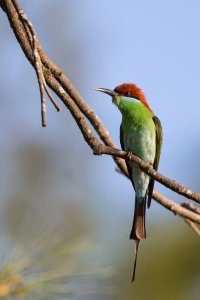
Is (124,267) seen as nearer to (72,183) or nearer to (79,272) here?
(72,183)

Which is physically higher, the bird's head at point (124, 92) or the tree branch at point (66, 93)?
the bird's head at point (124, 92)

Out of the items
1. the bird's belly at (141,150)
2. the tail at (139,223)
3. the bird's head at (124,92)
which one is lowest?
the tail at (139,223)

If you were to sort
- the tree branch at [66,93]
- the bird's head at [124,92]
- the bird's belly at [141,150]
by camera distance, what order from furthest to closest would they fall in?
the bird's head at [124,92] → the bird's belly at [141,150] → the tree branch at [66,93]

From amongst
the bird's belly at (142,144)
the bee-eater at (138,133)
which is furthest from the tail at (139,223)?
the bird's belly at (142,144)

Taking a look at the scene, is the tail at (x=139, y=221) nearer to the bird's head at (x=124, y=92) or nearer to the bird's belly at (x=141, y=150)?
the bird's belly at (x=141, y=150)

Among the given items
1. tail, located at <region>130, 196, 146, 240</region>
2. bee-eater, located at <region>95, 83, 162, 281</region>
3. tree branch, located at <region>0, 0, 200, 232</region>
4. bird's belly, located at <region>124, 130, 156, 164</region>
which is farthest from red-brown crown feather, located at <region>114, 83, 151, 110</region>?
tree branch, located at <region>0, 0, 200, 232</region>

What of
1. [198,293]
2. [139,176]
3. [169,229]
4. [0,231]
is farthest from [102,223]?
[0,231]

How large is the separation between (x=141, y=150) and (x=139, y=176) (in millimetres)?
104

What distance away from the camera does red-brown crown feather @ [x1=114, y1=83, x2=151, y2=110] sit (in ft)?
9.37

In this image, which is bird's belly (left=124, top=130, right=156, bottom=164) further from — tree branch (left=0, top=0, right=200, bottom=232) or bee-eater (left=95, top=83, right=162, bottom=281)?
tree branch (left=0, top=0, right=200, bottom=232)

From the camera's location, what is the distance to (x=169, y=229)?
483cm

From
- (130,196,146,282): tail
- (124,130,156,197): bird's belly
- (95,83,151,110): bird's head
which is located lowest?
(130,196,146,282): tail

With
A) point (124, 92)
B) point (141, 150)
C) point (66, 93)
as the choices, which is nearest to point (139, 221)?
point (141, 150)

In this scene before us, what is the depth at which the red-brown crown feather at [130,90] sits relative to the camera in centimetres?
286
